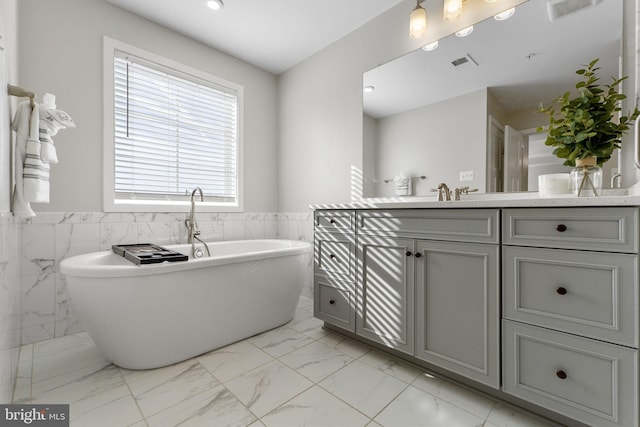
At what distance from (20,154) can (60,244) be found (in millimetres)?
1051

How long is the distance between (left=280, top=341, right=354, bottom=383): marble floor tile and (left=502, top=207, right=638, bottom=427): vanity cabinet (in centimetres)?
87

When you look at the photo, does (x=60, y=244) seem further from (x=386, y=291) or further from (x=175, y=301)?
(x=386, y=291)

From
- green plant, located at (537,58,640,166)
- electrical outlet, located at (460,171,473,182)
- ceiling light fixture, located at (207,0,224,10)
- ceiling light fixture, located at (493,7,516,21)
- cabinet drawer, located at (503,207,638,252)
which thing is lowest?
cabinet drawer, located at (503,207,638,252)

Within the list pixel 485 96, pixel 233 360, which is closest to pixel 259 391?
pixel 233 360

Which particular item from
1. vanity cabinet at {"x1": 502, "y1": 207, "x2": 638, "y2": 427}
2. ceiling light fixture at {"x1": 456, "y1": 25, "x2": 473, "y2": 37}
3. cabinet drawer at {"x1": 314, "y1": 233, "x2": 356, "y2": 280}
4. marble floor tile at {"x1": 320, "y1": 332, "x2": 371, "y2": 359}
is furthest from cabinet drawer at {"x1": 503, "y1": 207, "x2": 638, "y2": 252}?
ceiling light fixture at {"x1": 456, "y1": 25, "x2": 473, "y2": 37}

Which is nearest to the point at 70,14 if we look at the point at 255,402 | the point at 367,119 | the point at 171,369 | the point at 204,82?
the point at 204,82

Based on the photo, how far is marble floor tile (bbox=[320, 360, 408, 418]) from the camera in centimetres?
134

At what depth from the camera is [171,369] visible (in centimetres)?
162

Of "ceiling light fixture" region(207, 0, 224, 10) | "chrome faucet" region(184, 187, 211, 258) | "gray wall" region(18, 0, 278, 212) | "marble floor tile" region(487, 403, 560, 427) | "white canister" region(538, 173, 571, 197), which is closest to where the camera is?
"marble floor tile" region(487, 403, 560, 427)

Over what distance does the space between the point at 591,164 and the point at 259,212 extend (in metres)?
2.76

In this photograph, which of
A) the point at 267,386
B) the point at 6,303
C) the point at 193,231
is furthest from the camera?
the point at 193,231

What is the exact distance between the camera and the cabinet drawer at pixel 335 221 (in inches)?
73.5

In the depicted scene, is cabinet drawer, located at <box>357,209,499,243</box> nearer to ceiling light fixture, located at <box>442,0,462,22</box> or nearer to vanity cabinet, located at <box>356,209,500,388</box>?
vanity cabinet, located at <box>356,209,500,388</box>

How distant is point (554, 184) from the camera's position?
1.42m
